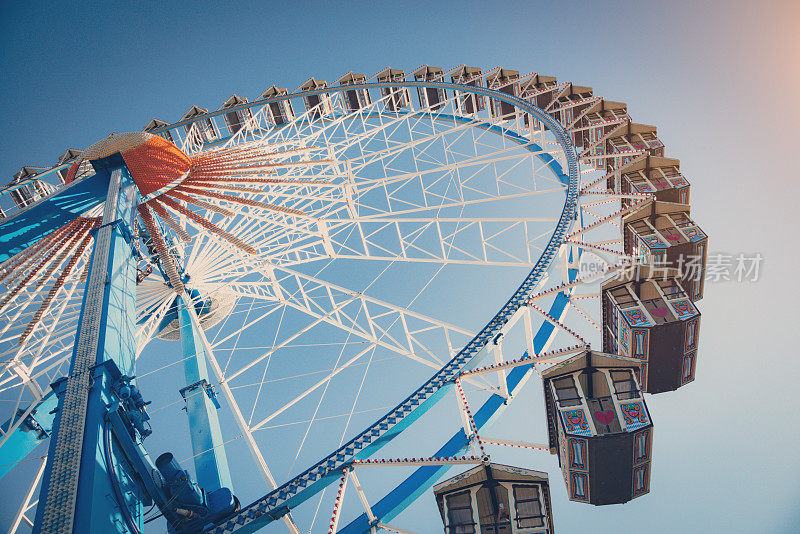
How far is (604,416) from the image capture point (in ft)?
23.1

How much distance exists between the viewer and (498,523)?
6.10 meters

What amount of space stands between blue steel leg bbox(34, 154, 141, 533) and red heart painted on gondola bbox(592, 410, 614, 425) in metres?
5.88

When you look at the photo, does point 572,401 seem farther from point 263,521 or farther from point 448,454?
point 263,521

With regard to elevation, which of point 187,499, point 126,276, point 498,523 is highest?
point 126,276

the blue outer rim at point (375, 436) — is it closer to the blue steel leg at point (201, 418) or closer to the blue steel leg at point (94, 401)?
the blue steel leg at point (94, 401)

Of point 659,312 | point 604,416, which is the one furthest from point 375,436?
point 659,312

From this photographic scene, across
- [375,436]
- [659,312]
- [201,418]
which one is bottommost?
[201,418]

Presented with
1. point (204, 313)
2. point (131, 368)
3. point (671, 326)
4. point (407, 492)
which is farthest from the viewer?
point (204, 313)

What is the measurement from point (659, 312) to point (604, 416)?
100 inches

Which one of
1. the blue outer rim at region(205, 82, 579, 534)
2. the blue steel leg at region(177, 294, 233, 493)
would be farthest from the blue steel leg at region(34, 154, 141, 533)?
the blue steel leg at region(177, 294, 233, 493)

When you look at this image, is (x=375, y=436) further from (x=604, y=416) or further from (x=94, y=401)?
(x=94, y=401)

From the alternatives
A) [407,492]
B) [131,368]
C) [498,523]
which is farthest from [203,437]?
[498,523]

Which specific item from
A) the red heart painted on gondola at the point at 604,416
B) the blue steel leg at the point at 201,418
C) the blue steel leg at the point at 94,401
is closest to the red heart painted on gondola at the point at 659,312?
the red heart painted on gondola at the point at 604,416

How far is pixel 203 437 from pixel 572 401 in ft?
20.7
